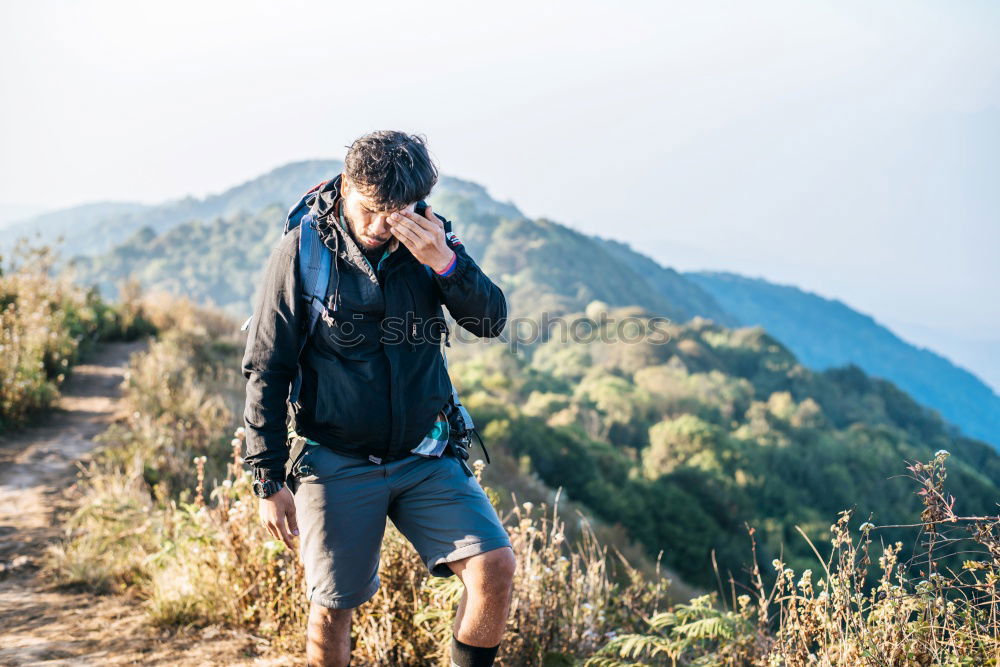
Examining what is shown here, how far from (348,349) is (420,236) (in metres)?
0.38

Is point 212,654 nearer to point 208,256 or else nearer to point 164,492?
point 164,492

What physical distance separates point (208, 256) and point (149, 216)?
58.3 m

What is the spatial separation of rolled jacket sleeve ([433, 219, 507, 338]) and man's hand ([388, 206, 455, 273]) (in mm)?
70

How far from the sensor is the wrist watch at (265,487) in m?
2.05

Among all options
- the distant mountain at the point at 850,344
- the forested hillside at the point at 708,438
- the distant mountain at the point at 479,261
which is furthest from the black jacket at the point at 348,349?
the distant mountain at the point at 850,344

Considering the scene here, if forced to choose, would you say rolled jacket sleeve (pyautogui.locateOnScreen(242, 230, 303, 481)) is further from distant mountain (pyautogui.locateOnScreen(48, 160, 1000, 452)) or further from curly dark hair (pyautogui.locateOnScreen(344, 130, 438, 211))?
distant mountain (pyautogui.locateOnScreen(48, 160, 1000, 452))

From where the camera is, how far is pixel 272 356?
6.47 ft

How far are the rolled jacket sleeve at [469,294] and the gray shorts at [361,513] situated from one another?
0.45 metres

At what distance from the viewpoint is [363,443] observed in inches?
80.3

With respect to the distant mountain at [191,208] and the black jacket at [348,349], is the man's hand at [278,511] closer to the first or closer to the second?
the black jacket at [348,349]

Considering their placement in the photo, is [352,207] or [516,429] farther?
[516,429]

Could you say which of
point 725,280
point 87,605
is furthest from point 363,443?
point 725,280

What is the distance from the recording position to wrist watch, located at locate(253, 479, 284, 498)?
205 centimetres

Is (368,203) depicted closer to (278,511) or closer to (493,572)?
(278,511)
